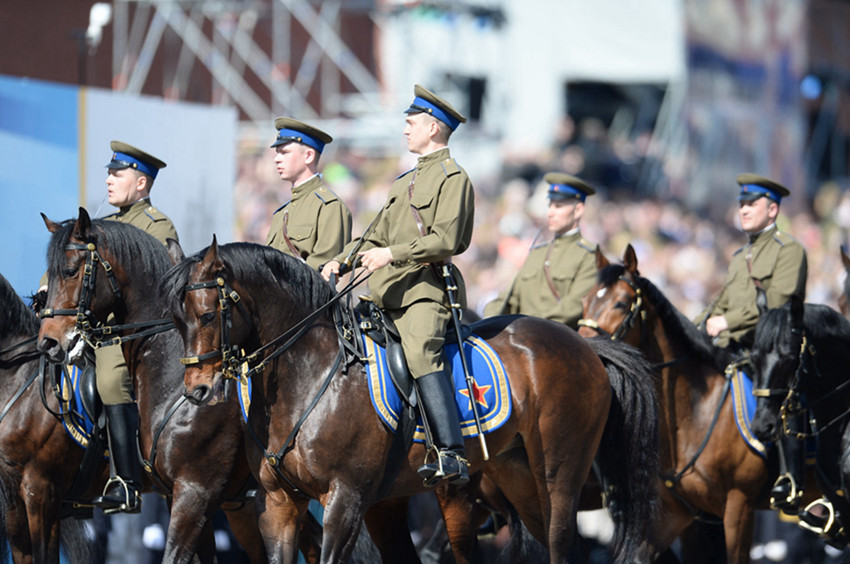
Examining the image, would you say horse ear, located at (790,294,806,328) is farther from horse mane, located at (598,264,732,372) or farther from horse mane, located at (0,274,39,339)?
horse mane, located at (0,274,39,339)

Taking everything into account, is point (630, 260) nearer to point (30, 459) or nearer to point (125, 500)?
point (125, 500)

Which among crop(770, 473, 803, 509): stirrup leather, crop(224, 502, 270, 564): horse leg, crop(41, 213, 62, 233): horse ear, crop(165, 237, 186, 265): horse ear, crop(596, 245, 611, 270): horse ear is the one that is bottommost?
crop(224, 502, 270, 564): horse leg

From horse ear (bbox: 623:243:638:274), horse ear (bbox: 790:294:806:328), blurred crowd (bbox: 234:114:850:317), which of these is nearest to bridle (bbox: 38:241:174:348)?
horse ear (bbox: 623:243:638:274)

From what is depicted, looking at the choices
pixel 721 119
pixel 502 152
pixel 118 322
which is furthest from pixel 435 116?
pixel 721 119

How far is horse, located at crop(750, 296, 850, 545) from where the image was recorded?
312 inches

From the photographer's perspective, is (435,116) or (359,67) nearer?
(435,116)

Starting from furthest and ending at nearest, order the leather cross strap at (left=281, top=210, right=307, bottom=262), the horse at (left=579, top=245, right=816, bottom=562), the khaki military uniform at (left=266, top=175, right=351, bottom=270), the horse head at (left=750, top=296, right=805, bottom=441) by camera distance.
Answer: the horse at (left=579, top=245, right=816, bottom=562)
the horse head at (left=750, top=296, right=805, bottom=441)
the leather cross strap at (left=281, top=210, right=307, bottom=262)
the khaki military uniform at (left=266, top=175, right=351, bottom=270)

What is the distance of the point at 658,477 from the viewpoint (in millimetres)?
8070

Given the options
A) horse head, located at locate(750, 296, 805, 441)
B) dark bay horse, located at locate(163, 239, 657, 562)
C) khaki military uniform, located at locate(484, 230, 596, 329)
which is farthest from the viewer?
khaki military uniform, located at locate(484, 230, 596, 329)

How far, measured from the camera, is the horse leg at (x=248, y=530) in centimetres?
764

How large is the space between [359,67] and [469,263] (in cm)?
721

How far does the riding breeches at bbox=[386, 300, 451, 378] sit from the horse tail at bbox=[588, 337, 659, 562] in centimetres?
162

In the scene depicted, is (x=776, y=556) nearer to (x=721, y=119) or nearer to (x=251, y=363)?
(x=251, y=363)

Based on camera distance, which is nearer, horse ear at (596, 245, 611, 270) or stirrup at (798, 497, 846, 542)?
stirrup at (798, 497, 846, 542)
